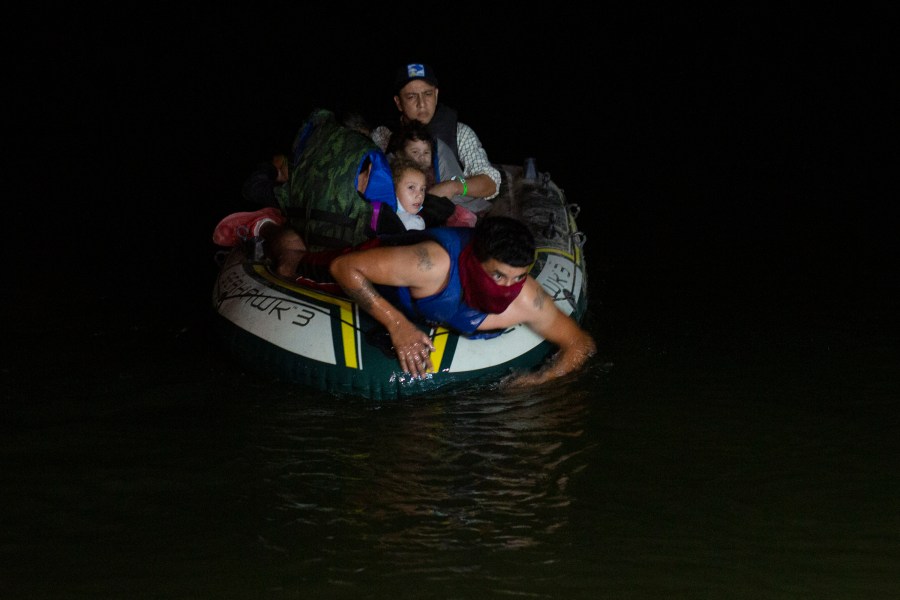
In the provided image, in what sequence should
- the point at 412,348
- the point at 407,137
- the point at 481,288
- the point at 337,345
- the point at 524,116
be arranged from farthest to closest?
the point at 524,116, the point at 407,137, the point at 337,345, the point at 412,348, the point at 481,288

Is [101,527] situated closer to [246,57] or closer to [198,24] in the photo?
[246,57]

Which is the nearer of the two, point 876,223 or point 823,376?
point 823,376

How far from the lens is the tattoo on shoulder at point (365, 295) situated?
557 cm

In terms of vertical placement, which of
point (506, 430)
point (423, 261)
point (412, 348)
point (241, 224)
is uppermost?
point (241, 224)

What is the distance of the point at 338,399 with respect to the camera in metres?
5.84

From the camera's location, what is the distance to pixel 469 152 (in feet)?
25.9

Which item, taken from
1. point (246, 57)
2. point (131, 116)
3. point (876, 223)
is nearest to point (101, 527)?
point (876, 223)

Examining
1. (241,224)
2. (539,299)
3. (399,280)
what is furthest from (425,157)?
(399,280)

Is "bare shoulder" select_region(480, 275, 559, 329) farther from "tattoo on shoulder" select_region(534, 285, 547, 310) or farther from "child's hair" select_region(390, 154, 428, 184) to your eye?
"child's hair" select_region(390, 154, 428, 184)

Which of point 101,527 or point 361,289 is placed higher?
point 361,289

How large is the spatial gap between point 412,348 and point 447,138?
2.48 m

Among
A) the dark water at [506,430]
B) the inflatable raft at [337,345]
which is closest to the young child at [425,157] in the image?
the inflatable raft at [337,345]

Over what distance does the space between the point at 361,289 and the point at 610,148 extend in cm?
1053

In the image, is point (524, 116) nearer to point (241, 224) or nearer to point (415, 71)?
point (415, 71)
